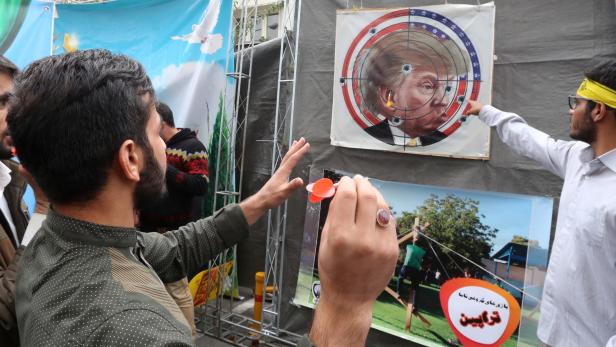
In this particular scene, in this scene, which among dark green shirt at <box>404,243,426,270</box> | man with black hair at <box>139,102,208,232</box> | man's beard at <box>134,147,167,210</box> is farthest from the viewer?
dark green shirt at <box>404,243,426,270</box>

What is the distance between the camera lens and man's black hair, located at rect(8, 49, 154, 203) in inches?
30.7

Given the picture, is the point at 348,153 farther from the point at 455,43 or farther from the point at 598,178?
the point at 598,178

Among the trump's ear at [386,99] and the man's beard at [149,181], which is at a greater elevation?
the trump's ear at [386,99]

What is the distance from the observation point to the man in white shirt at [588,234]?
1.59 metres

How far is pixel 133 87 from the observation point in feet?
2.90

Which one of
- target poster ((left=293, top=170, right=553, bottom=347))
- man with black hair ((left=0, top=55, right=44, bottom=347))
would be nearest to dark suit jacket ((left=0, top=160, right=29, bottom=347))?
man with black hair ((left=0, top=55, right=44, bottom=347))

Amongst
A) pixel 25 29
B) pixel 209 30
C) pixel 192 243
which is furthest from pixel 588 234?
pixel 25 29

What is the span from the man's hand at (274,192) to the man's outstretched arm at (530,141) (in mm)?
1273

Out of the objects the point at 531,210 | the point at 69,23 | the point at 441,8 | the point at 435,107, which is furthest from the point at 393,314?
the point at 69,23

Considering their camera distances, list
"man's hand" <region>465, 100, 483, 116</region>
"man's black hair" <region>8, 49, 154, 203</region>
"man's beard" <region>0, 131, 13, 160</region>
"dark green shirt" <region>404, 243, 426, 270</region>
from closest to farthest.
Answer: "man's black hair" <region>8, 49, 154, 203</region> < "man's beard" <region>0, 131, 13, 160</region> < "man's hand" <region>465, 100, 483, 116</region> < "dark green shirt" <region>404, 243, 426, 270</region>

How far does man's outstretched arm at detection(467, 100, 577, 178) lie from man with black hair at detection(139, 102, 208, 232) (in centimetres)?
190

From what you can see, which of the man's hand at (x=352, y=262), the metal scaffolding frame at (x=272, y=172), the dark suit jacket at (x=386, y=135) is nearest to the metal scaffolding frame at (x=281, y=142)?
the metal scaffolding frame at (x=272, y=172)

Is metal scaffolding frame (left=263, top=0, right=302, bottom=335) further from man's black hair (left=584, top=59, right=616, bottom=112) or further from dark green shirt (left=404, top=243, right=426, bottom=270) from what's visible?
man's black hair (left=584, top=59, right=616, bottom=112)

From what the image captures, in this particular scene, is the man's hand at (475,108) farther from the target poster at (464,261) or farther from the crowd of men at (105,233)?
Result: the crowd of men at (105,233)
